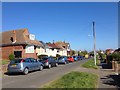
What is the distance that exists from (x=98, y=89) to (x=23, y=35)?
37.1 metres

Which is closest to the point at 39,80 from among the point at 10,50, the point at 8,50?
the point at 10,50

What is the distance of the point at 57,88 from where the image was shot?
11.1 m

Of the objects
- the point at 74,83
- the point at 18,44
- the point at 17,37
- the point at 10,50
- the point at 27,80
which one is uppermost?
the point at 17,37

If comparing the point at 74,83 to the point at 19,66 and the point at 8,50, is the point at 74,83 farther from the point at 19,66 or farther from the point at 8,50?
the point at 8,50

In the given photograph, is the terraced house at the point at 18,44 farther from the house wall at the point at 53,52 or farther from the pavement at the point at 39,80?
the pavement at the point at 39,80

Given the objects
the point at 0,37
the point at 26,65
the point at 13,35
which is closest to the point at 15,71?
the point at 26,65

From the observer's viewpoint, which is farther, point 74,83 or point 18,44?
point 18,44

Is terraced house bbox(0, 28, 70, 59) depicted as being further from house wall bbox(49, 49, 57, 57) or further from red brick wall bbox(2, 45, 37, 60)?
house wall bbox(49, 49, 57, 57)

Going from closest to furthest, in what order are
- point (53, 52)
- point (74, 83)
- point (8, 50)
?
1. point (74, 83)
2. point (8, 50)
3. point (53, 52)

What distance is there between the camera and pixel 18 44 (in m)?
45.0

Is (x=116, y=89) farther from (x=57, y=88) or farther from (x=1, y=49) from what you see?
(x=1, y=49)

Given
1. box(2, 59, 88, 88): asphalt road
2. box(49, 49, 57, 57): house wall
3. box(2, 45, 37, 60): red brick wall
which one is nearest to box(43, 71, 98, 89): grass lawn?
box(2, 59, 88, 88): asphalt road

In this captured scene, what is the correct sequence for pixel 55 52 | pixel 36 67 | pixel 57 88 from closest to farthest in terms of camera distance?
pixel 57 88 < pixel 36 67 < pixel 55 52

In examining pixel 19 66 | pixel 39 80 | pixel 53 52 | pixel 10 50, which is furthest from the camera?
pixel 53 52
